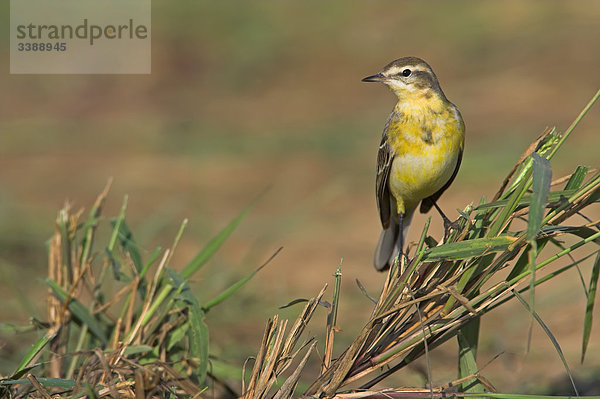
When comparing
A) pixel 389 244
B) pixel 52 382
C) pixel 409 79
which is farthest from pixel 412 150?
pixel 52 382

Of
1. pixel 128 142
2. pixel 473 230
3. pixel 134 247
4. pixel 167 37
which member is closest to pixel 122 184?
pixel 128 142

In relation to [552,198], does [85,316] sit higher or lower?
lower

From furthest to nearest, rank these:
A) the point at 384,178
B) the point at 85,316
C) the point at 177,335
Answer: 1. the point at 384,178
2. the point at 85,316
3. the point at 177,335

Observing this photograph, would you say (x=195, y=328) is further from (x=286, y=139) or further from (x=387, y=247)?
(x=286, y=139)

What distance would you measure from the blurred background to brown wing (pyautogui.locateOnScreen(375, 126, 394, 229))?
0.97 meters

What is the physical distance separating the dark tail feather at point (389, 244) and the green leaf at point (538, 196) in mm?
1837

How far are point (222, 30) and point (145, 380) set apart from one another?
13.3m


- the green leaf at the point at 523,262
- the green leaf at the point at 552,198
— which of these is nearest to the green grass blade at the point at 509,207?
the green leaf at the point at 552,198

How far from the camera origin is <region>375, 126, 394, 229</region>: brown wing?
4246 millimetres

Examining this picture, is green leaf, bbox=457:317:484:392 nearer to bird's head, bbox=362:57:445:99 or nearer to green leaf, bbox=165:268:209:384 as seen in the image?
green leaf, bbox=165:268:209:384

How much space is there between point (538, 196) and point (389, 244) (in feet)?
7.23

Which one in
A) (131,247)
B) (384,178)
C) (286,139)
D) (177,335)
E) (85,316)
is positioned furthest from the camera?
(286,139)

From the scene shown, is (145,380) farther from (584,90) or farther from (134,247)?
(584,90)

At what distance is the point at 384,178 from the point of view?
14.2 feet
